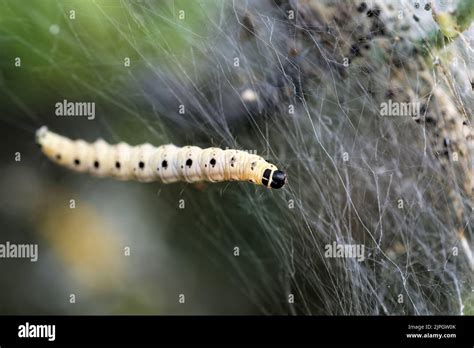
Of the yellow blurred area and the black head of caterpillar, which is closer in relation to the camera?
the black head of caterpillar

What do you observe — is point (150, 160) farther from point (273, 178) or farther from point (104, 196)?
point (273, 178)

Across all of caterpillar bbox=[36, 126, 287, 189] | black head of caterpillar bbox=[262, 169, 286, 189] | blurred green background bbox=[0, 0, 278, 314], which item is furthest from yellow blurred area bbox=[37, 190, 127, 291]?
black head of caterpillar bbox=[262, 169, 286, 189]

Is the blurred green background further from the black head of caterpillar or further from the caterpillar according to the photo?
the black head of caterpillar

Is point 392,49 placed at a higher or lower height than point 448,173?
higher

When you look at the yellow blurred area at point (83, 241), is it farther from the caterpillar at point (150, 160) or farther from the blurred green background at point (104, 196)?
the caterpillar at point (150, 160)

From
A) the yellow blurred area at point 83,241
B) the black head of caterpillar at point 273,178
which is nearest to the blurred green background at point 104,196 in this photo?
the yellow blurred area at point 83,241
